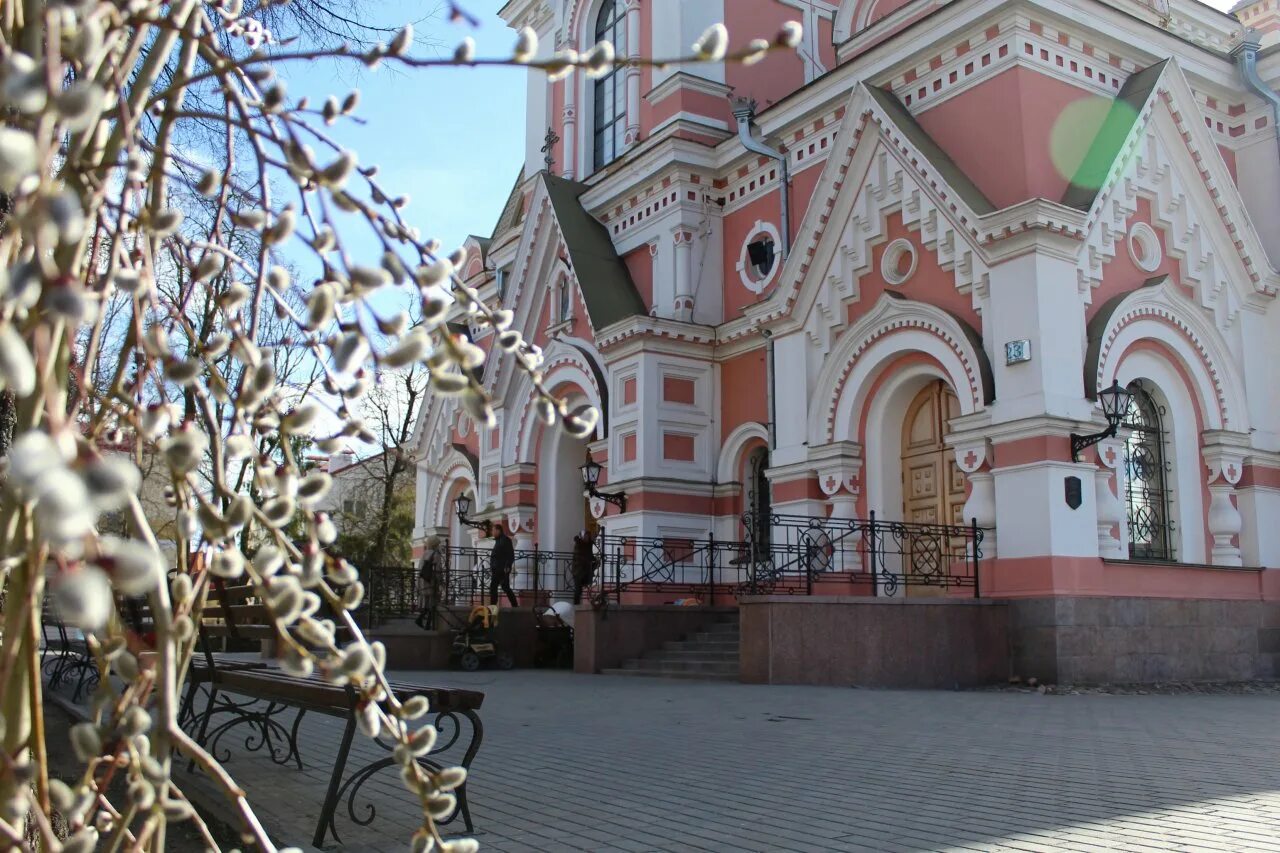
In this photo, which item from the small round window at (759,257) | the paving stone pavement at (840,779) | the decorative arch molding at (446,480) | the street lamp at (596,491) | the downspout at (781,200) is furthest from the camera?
the decorative arch molding at (446,480)

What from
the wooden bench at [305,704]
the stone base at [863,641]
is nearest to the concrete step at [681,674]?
the stone base at [863,641]

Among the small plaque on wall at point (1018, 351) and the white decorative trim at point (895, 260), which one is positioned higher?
the white decorative trim at point (895, 260)

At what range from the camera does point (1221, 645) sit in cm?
1366

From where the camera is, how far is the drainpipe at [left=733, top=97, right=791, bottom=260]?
57.6 feet

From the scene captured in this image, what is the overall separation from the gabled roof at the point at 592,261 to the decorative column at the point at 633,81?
133cm

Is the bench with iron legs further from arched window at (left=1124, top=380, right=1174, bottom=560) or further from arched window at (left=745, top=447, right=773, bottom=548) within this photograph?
arched window at (left=1124, top=380, right=1174, bottom=560)

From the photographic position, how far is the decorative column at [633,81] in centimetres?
2123

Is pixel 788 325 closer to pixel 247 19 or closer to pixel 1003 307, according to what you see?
pixel 1003 307

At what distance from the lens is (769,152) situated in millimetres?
17766

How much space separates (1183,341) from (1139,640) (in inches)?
164

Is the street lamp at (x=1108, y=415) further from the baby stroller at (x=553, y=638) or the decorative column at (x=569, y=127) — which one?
the decorative column at (x=569, y=127)

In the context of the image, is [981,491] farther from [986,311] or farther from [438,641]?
[438,641]

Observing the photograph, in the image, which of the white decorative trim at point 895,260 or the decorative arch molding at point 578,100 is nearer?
the white decorative trim at point 895,260

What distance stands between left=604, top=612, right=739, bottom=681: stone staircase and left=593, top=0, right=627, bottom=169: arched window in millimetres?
10198
